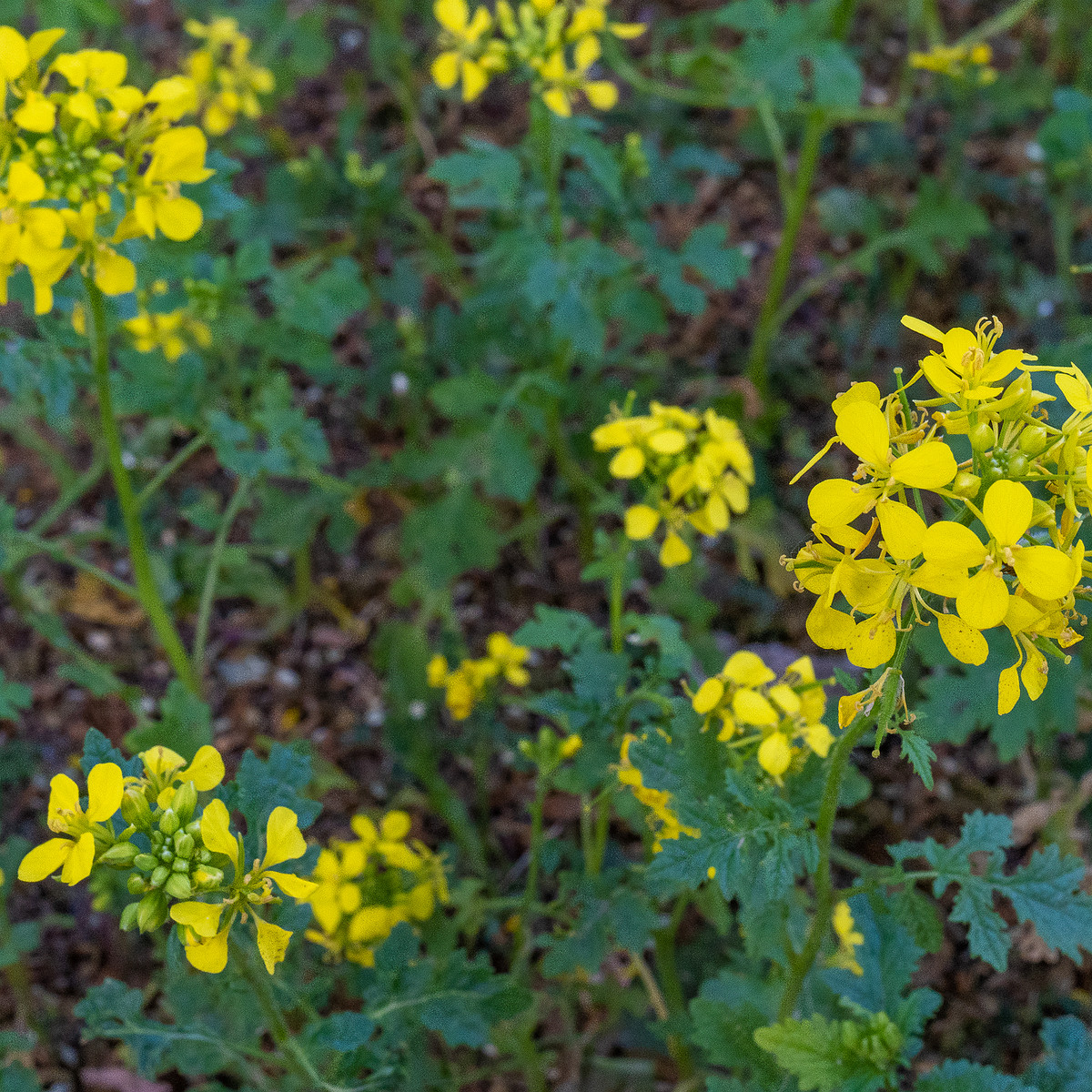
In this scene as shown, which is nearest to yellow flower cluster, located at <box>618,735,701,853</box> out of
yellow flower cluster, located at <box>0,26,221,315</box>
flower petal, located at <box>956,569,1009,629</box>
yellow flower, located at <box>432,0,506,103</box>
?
flower petal, located at <box>956,569,1009,629</box>

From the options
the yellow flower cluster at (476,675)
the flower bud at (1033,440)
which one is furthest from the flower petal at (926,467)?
the yellow flower cluster at (476,675)

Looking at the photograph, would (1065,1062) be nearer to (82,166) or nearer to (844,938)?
(844,938)

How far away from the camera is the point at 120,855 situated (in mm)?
1566

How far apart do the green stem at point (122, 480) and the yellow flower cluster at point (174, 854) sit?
3.13ft

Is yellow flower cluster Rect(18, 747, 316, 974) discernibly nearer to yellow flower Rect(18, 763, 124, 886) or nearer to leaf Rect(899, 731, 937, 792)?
yellow flower Rect(18, 763, 124, 886)

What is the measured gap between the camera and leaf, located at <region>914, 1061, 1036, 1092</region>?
1758 mm

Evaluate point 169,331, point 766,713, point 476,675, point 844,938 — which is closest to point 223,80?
point 169,331

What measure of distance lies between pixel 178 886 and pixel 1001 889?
1.29 metres

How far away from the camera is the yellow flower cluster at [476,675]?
9.43 ft

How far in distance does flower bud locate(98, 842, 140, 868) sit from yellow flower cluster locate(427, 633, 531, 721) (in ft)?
4.39

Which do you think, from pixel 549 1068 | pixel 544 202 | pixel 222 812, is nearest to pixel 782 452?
pixel 544 202

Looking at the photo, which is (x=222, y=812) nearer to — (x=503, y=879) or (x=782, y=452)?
(x=503, y=879)

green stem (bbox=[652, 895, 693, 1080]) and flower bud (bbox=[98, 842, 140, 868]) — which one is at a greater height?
flower bud (bbox=[98, 842, 140, 868])

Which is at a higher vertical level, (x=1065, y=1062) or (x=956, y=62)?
(x=956, y=62)
